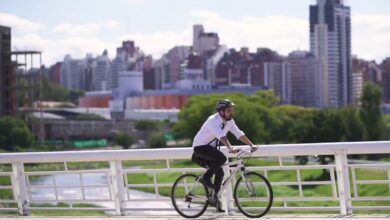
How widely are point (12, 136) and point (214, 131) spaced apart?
98883 millimetres

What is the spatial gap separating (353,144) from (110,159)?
13.0 ft

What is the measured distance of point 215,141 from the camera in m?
11.3

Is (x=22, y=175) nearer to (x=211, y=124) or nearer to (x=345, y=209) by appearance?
(x=211, y=124)

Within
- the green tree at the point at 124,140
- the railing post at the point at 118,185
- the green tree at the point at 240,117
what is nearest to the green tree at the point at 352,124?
the green tree at the point at 240,117

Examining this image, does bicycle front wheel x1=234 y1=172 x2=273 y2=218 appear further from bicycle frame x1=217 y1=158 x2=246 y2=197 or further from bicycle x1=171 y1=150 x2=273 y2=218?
bicycle frame x1=217 y1=158 x2=246 y2=197

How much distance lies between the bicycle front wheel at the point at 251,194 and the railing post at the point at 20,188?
4201 millimetres

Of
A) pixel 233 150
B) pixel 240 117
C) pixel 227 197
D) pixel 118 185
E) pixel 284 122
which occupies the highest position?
pixel 233 150

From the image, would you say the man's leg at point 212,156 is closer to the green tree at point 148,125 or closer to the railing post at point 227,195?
the railing post at point 227,195

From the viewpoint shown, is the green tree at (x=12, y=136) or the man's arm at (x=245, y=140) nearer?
the man's arm at (x=245, y=140)

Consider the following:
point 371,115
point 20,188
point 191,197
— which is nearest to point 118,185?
point 191,197

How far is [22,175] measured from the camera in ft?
43.7

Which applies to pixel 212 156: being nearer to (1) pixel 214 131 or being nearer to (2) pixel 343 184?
(1) pixel 214 131

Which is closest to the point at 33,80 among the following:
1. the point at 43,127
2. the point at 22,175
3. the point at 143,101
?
the point at 43,127

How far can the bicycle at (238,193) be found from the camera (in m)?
11.0
